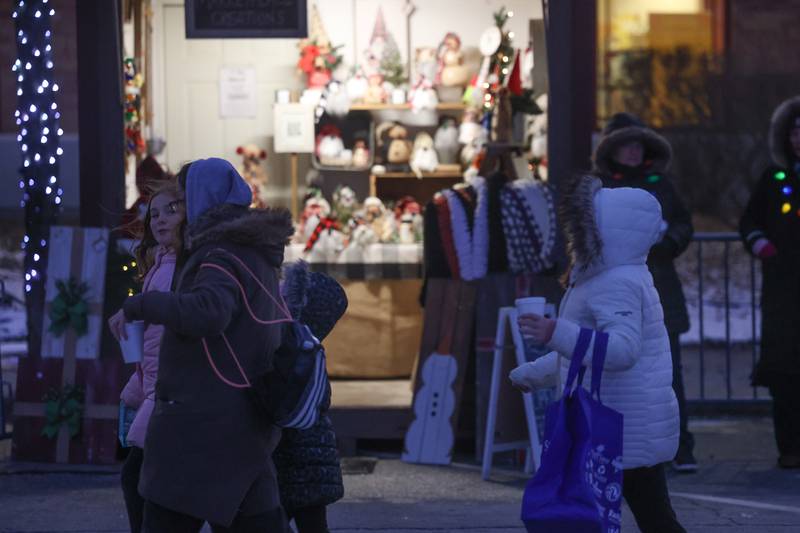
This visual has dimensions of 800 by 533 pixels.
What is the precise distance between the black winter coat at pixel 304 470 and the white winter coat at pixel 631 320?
0.76 m

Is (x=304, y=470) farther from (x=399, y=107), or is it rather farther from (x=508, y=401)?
(x=399, y=107)

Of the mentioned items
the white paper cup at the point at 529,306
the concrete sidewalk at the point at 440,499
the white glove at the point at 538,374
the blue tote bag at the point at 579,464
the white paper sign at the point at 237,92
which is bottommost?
the concrete sidewalk at the point at 440,499

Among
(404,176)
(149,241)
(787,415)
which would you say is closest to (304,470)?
(149,241)

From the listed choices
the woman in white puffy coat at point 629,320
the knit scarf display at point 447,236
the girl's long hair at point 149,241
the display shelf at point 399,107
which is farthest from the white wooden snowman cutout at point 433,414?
the woman in white puffy coat at point 629,320

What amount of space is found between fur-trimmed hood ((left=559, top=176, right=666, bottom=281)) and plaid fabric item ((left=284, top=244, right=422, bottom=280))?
15.0 ft

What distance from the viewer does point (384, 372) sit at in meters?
9.62

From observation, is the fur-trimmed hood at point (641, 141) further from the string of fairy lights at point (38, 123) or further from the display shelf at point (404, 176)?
the string of fairy lights at point (38, 123)

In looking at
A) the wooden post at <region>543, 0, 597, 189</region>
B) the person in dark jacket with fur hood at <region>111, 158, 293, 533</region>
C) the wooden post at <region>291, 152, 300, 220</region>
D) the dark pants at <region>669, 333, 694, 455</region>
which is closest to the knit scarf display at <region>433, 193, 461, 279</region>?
the wooden post at <region>543, 0, 597, 189</region>

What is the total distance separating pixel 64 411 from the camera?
25.7 ft

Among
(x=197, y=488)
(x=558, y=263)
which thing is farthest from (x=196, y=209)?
(x=558, y=263)

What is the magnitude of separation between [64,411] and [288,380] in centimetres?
374

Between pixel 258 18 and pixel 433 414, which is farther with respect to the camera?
pixel 258 18

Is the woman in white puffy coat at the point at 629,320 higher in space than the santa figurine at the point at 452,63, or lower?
lower

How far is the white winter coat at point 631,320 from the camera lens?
15.7ft
